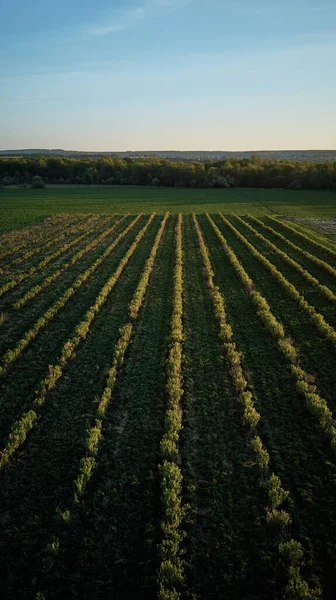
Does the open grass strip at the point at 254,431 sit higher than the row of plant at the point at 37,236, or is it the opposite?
the row of plant at the point at 37,236

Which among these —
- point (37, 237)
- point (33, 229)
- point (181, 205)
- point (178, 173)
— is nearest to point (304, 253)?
point (37, 237)

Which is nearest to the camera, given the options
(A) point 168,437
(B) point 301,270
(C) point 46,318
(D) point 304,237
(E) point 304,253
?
(A) point 168,437

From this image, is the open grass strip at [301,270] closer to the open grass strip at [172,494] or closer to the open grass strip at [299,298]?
the open grass strip at [299,298]

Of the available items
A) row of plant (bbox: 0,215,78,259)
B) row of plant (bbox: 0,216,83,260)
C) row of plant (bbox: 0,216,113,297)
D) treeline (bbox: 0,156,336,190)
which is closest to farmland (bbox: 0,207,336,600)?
row of plant (bbox: 0,216,113,297)

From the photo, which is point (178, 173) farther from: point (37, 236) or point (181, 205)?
point (37, 236)

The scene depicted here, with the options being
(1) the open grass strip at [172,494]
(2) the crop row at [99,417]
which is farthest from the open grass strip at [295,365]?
(2) the crop row at [99,417]

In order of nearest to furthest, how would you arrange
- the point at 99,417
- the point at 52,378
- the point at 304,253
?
the point at 99,417 < the point at 52,378 < the point at 304,253

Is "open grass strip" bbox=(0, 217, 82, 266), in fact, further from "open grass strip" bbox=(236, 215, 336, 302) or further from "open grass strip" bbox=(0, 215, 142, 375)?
"open grass strip" bbox=(236, 215, 336, 302)
